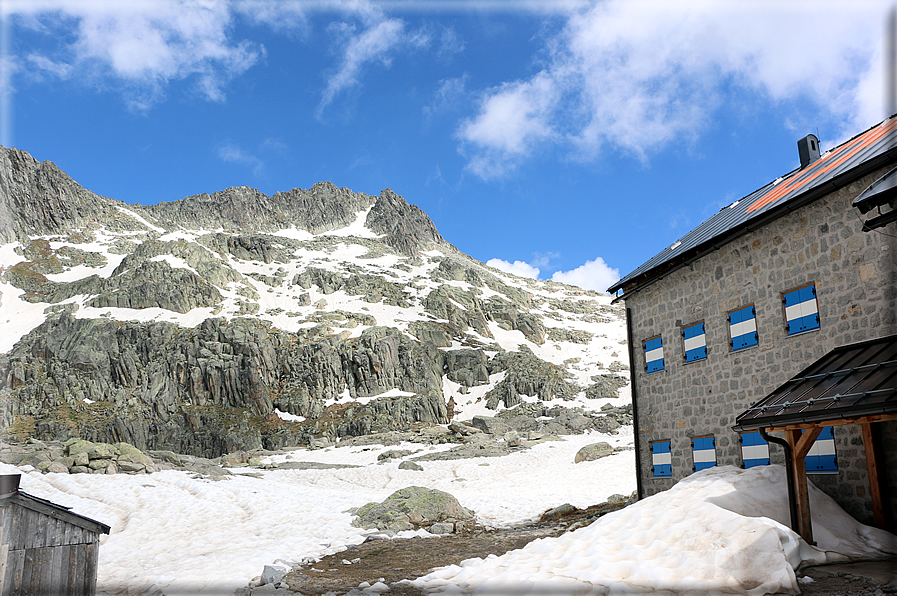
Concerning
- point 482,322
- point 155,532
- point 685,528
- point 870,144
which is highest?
point 482,322

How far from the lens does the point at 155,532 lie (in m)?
18.3

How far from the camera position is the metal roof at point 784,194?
408 inches

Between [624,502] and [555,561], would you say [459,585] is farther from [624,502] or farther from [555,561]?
[624,502]

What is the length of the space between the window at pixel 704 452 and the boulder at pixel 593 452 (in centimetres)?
1847

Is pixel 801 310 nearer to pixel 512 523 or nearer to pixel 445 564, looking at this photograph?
pixel 445 564

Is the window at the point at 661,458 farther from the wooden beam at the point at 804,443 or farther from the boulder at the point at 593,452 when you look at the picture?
the boulder at the point at 593,452

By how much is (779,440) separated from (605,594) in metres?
4.02

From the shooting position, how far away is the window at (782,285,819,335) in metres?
11.1

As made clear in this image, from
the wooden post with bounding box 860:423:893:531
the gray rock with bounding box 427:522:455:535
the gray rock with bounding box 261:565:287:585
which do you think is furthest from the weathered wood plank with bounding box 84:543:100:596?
the wooden post with bounding box 860:423:893:531

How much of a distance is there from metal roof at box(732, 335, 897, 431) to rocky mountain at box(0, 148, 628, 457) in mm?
41304

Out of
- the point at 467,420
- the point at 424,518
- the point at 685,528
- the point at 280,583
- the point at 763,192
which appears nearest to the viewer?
the point at 685,528

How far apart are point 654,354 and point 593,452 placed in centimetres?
1801

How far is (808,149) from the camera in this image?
609 inches

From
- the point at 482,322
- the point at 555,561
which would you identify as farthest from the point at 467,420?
the point at 555,561
